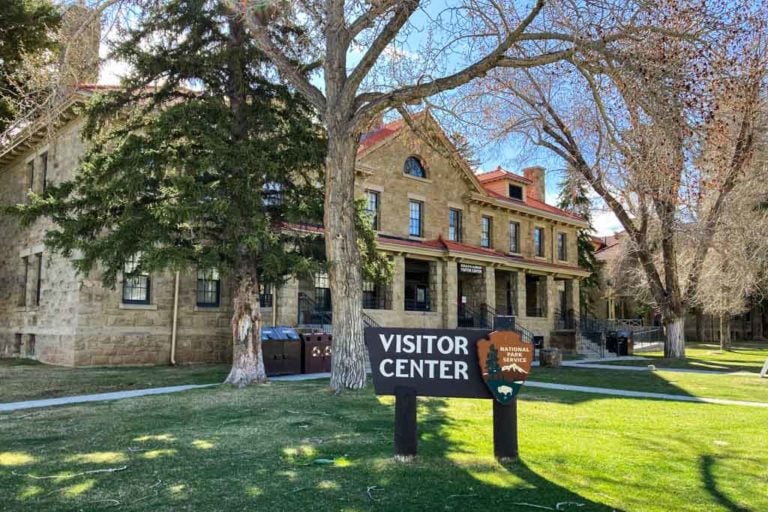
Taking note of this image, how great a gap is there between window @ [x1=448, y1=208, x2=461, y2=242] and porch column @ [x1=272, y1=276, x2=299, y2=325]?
31.8 ft

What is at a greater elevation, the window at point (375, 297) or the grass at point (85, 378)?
the window at point (375, 297)

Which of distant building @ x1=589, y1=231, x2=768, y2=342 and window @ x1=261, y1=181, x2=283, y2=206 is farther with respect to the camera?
distant building @ x1=589, y1=231, x2=768, y2=342

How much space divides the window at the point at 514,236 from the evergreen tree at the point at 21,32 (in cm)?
2125

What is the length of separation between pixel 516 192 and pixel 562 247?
14.7ft

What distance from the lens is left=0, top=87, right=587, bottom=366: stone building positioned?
56.7 feet

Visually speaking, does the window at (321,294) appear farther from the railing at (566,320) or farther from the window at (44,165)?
the railing at (566,320)

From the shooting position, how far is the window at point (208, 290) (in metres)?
19.2

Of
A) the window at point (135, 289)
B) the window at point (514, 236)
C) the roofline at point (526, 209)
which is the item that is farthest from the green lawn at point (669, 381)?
the window at point (514, 236)

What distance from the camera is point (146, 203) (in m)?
12.0

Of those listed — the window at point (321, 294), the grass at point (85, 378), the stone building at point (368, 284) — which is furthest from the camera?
the window at point (321, 294)

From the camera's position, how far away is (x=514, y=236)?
30.8 metres

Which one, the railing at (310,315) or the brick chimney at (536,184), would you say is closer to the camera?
the railing at (310,315)

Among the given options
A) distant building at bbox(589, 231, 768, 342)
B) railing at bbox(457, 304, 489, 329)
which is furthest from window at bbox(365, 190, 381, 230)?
distant building at bbox(589, 231, 768, 342)

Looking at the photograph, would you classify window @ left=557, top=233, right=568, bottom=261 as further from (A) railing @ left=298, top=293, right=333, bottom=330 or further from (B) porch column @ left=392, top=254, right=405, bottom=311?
(A) railing @ left=298, top=293, right=333, bottom=330
